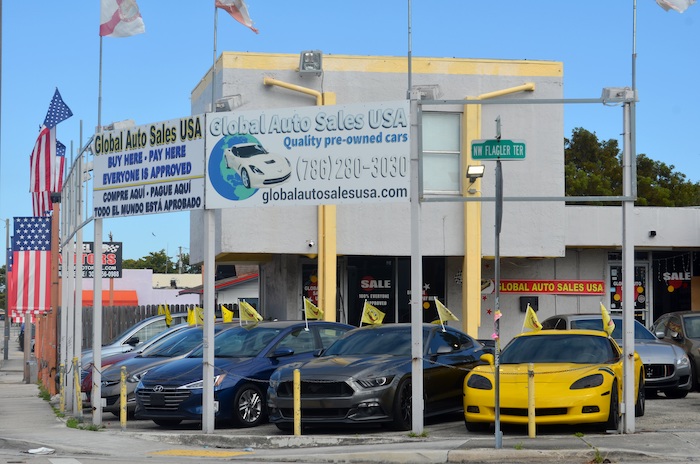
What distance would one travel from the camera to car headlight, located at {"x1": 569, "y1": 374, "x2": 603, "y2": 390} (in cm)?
1380

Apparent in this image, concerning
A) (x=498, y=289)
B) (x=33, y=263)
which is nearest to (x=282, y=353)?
(x=498, y=289)

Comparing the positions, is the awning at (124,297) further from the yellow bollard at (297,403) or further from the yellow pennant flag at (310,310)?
the yellow bollard at (297,403)

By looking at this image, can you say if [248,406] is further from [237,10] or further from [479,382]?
[237,10]

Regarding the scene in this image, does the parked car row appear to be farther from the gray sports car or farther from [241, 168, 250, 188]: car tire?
[241, 168, 250, 188]: car tire

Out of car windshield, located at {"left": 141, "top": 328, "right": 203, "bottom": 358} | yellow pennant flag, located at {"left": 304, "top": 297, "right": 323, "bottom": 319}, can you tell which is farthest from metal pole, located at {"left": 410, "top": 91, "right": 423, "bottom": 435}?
car windshield, located at {"left": 141, "top": 328, "right": 203, "bottom": 358}

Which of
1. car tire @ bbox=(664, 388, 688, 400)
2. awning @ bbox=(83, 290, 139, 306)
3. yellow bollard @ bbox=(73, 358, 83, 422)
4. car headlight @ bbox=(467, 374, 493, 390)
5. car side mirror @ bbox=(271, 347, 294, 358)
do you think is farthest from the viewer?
awning @ bbox=(83, 290, 139, 306)

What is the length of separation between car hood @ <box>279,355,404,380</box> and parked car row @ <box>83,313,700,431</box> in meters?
0.02

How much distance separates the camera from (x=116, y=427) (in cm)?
1744

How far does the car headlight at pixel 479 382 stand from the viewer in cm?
1420

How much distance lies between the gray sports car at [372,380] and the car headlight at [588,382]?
2332 millimetres

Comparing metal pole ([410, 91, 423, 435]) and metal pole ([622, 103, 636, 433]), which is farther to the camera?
metal pole ([410, 91, 423, 435])

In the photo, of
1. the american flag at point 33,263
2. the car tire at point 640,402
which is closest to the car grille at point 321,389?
the car tire at point 640,402

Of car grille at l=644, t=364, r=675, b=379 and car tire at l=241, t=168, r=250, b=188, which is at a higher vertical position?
car tire at l=241, t=168, r=250, b=188

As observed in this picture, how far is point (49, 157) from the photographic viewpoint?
25250mm
